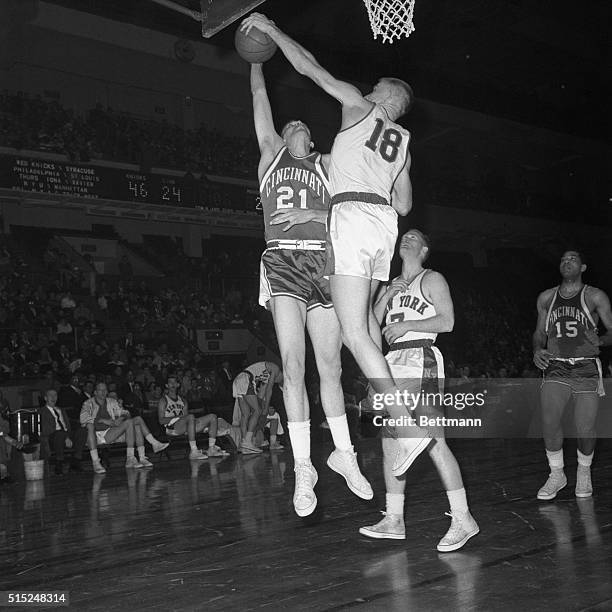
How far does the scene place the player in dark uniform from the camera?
6.04 metres

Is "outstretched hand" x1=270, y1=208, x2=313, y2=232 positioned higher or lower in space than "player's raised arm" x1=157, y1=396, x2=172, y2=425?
higher

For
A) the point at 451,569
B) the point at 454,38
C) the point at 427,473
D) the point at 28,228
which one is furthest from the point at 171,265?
the point at 451,569

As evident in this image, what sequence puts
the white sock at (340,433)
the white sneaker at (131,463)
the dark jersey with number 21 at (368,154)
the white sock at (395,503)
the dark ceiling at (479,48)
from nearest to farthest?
the dark jersey with number 21 at (368,154) < the white sock at (340,433) < the white sock at (395,503) < the white sneaker at (131,463) < the dark ceiling at (479,48)

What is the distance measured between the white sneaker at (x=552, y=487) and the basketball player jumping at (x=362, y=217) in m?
2.18

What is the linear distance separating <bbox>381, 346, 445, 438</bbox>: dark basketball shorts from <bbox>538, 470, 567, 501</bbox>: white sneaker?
167 centimetres

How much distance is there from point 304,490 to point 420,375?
1014mm

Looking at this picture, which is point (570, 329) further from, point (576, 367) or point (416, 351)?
point (416, 351)

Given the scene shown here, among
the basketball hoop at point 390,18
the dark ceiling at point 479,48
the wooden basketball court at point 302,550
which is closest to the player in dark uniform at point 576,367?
the wooden basketball court at point 302,550

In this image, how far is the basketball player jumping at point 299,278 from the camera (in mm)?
4266

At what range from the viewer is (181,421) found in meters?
11.1

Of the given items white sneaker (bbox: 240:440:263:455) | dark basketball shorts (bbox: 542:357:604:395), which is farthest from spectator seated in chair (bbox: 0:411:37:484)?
dark basketball shorts (bbox: 542:357:604:395)

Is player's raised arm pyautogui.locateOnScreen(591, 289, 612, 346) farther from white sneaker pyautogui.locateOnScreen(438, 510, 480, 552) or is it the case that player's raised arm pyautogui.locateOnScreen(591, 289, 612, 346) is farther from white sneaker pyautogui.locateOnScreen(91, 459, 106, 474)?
white sneaker pyautogui.locateOnScreen(91, 459, 106, 474)

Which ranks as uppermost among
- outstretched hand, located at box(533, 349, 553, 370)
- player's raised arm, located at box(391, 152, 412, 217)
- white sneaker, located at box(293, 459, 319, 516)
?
player's raised arm, located at box(391, 152, 412, 217)

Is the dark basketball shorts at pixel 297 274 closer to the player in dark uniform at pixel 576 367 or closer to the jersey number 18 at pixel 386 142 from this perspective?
the jersey number 18 at pixel 386 142
